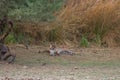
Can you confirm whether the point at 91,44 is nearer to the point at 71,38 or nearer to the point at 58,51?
the point at 71,38

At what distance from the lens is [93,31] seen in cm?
1672

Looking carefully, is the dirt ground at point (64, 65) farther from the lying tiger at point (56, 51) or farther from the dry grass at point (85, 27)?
the dry grass at point (85, 27)

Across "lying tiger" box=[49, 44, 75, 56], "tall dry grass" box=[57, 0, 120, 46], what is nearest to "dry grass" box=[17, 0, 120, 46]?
"tall dry grass" box=[57, 0, 120, 46]

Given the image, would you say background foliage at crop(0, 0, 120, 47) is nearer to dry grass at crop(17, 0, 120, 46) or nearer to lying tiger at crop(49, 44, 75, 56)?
dry grass at crop(17, 0, 120, 46)

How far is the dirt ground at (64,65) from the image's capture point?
10.1 meters

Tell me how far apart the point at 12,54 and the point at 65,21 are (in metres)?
4.71

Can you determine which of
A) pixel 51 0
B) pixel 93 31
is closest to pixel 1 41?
pixel 51 0

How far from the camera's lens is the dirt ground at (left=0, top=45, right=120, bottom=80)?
396 inches

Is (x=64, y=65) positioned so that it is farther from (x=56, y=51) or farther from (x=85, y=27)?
(x=85, y=27)

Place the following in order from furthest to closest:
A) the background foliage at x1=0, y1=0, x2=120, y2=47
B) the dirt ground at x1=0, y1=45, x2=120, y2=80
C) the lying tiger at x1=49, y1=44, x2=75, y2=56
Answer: the background foliage at x1=0, y1=0, x2=120, y2=47, the lying tiger at x1=49, y1=44, x2=75, y2=56, the dirt ground at x1=0, y1=45, x2=120, y2=80

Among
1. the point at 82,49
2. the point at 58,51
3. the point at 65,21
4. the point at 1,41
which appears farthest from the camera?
the point at 65,21

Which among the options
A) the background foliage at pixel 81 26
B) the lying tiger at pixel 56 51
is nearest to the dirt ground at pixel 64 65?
the lying tiger at pixel 56 51

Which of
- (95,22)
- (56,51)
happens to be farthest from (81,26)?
(56,51)

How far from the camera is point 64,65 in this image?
38.9 feet
